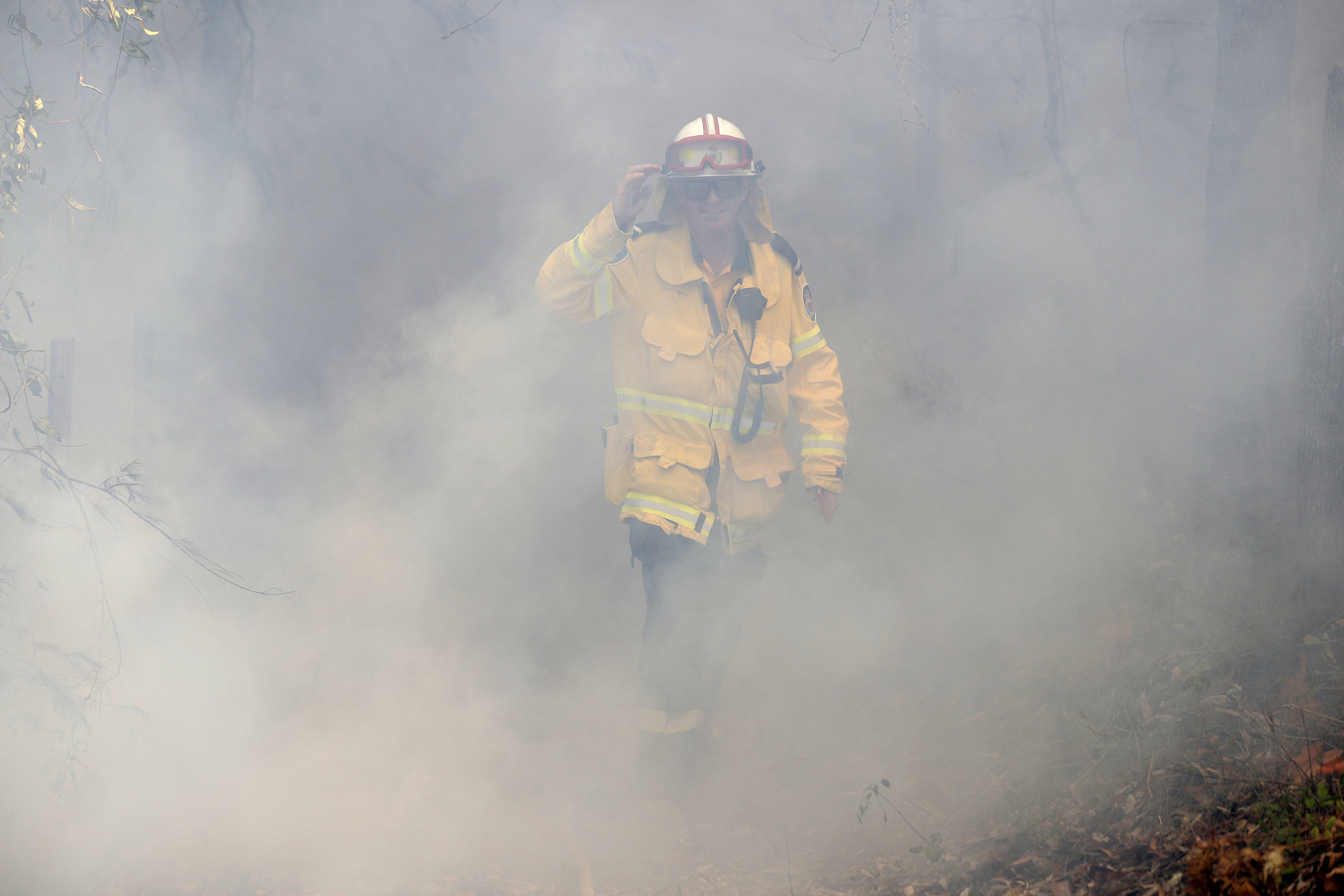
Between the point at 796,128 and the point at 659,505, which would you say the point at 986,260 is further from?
the point at 659,505

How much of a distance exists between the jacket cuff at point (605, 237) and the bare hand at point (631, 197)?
21 mm

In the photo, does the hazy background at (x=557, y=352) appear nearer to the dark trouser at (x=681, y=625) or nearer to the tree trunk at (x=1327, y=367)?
the dark trouser at (x=681, y=625)

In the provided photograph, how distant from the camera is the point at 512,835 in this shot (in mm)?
3381

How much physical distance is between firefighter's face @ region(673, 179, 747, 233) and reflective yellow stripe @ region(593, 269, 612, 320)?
1.30ft

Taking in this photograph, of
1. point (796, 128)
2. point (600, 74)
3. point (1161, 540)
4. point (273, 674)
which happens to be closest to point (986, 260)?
point (796, 128)

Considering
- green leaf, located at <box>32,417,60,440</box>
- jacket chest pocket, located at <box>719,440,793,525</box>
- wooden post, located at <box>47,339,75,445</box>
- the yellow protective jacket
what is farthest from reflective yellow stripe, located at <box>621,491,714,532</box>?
wooden post, located at <box>47,339,75,445</box>

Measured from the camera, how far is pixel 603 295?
10.9 feet

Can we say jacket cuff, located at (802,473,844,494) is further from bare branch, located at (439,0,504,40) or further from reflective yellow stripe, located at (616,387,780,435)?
bare branch, located at (439,0,504,40)

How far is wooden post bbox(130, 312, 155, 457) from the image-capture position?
440 centimetres

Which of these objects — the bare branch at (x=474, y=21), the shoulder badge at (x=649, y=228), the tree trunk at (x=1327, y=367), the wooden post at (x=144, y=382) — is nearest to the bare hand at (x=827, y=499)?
the shoulder badge at (x=649, y=228)

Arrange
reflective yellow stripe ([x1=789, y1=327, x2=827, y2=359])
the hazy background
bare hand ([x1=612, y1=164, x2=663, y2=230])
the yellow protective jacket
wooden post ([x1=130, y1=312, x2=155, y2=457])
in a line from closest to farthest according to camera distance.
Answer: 1. bare hand ([x1=612, y1=164, x2=663, y2=230])
2. the yellow protective jacket
3. reflective yellow stripe ([x1=789, y1=327, x2=827, y2=359])
4. the hazy background
5. wooden post ([x1=130, y1=312, x2=155, y2=457])

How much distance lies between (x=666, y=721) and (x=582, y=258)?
1.86m

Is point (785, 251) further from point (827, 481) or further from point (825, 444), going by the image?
point (827, 481)

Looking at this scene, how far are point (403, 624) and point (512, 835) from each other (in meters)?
1.60
